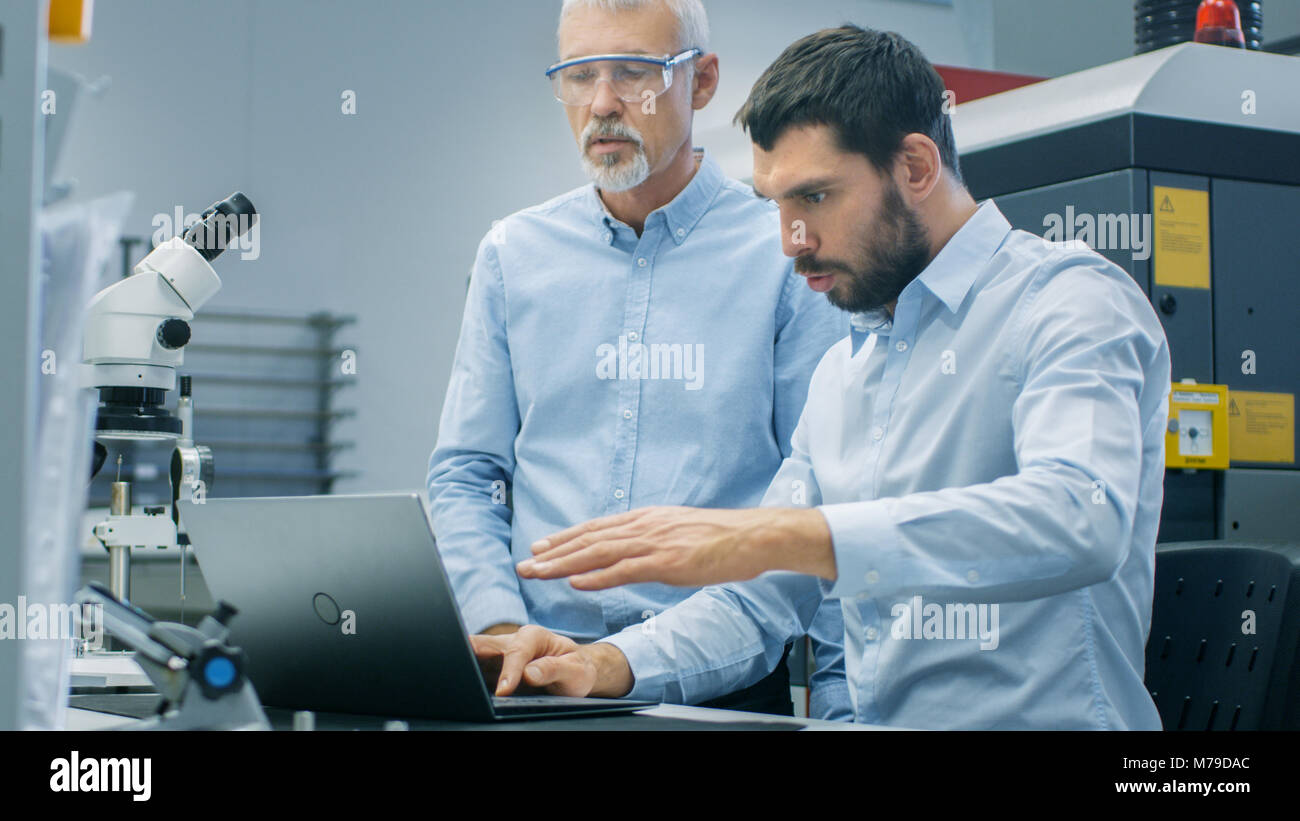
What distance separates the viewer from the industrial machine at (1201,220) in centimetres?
→ 210

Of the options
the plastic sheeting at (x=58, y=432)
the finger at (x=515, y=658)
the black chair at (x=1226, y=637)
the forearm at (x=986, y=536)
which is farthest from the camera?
the black chair at (x=1226, y=637)

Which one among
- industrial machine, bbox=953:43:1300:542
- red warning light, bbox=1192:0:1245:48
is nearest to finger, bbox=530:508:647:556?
industrial machine, bbox=953:43:1300:542

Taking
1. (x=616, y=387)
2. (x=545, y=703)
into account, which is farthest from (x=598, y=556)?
(x=616, y=387)

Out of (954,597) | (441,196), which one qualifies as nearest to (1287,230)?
(954,597)

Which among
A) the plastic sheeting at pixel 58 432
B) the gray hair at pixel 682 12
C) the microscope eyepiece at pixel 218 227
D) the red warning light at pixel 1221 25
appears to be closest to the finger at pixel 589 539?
the plastic sheeting at pixel 58 432

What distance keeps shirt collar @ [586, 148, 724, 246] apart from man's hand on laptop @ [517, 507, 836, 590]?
741 millimetres

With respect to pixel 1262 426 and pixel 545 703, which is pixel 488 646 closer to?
pixel 545 703

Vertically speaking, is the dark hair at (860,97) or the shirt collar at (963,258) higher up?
the dark hair at (860,97)

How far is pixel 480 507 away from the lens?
1.59 meters

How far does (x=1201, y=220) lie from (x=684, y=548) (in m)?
1.60

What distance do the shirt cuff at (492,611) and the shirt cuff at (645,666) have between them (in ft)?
0.82

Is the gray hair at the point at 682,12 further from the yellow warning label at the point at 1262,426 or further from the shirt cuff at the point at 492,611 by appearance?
the yellow warning label at the point at 1262,426

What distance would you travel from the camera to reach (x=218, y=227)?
1478 millimetres
